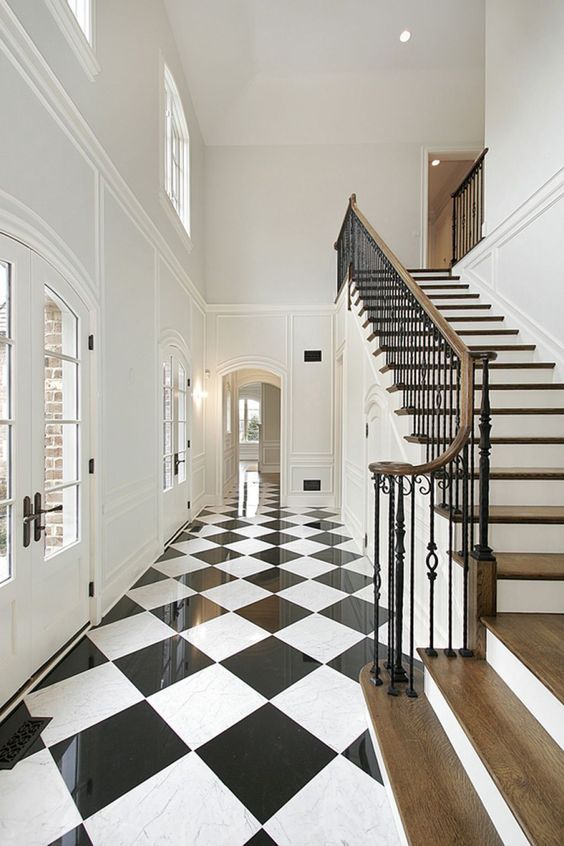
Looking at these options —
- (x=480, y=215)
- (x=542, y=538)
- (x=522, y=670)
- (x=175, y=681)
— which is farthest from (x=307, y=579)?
(x=480, y=215)

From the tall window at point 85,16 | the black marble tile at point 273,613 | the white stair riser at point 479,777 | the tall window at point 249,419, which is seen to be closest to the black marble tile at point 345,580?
the black marble tile at point 273,613

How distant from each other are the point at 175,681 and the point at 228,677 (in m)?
0.29

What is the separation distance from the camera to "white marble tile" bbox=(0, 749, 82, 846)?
4.55ft

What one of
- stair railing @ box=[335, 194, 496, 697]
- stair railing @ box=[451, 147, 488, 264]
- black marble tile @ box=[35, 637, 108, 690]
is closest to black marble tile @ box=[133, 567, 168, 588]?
black marble tile @ box=[35, 637, 108, 690]

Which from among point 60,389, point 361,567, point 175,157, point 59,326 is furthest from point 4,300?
point 175,157

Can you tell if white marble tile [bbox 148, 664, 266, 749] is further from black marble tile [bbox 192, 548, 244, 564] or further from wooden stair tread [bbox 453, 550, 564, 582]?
black marble tile [bbox 192, 548, 244, 564]

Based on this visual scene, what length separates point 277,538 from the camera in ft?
15.8

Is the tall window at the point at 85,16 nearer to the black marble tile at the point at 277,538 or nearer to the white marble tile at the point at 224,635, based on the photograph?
the white marble tile at the point at 224,635

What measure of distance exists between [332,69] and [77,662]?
806 cm

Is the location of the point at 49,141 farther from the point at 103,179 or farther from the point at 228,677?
the point at 228,677

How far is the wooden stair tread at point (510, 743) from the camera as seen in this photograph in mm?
1085

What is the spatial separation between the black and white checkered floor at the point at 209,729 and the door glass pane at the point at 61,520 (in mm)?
667

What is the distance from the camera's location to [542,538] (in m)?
2.19

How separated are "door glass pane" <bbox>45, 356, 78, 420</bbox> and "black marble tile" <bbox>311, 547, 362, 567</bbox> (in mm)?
2715
